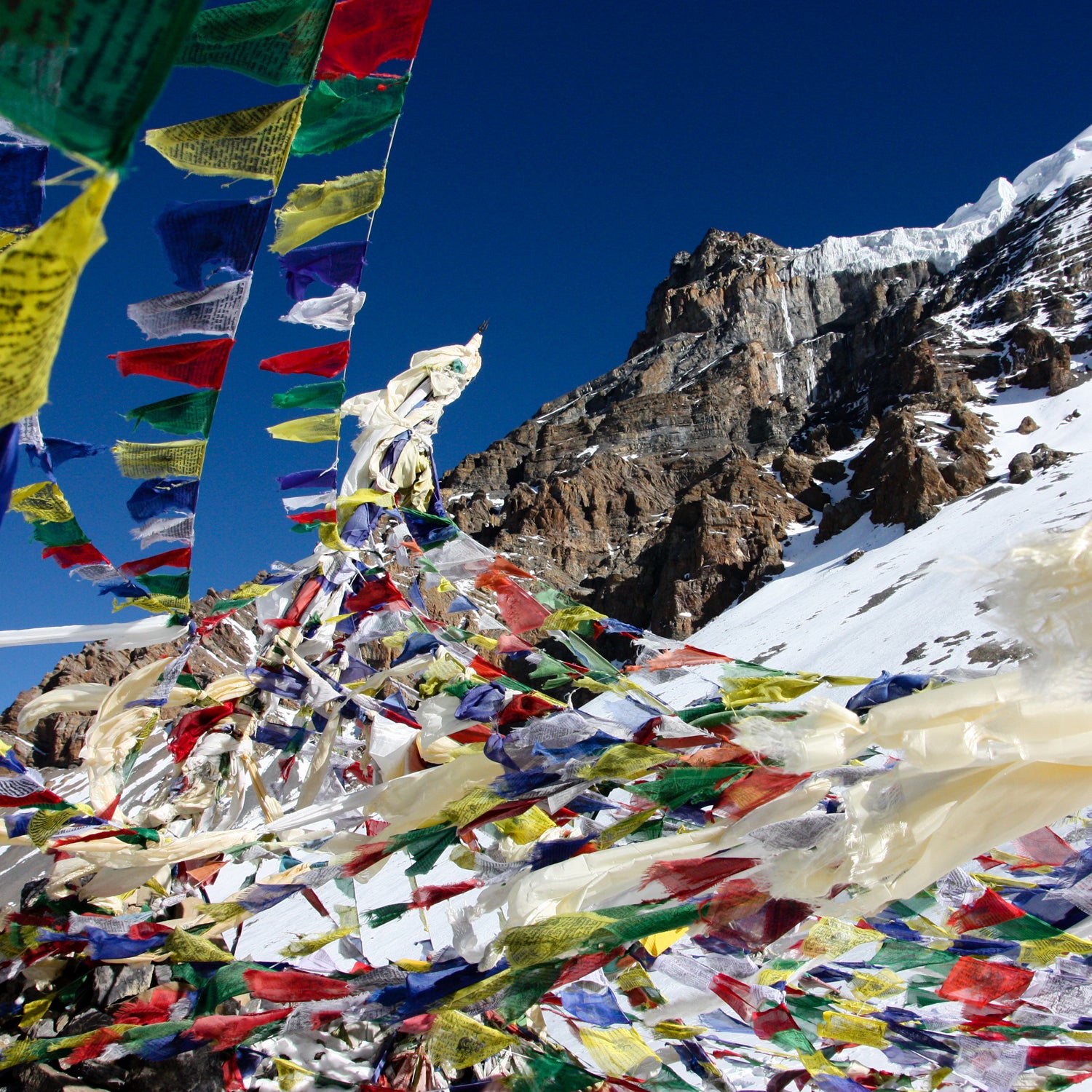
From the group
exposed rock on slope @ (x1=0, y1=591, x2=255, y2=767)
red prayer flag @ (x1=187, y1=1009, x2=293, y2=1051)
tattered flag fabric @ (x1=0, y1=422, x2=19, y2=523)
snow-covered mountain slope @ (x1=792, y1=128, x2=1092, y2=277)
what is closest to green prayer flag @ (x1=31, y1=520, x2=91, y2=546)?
red prayer flag @ (x1=187, y1=1009, x2=293, y2=1051)

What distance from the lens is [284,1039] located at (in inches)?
140

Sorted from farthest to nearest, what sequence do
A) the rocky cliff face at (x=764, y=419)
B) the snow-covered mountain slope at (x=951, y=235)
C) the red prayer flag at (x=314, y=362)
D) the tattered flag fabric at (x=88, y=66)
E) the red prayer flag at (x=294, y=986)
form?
the snow-covered mountain slope at (x=951, y=235) → the rocky cliff face at (x=764, y=419) → the red prayer flag at (x=314, y=362) → the red prayer flag at (x=294, y=986) → the tattered flag fabric at (x=88, y=66)

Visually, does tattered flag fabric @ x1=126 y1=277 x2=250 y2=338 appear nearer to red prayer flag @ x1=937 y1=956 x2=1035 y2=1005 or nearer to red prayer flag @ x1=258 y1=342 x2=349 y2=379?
red prayer flag @ x1=258 y1=342 x2=349 y2=379

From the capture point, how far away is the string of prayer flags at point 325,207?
3.23 meters

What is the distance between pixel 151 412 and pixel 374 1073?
3008mm

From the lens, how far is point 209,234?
2.50 meters

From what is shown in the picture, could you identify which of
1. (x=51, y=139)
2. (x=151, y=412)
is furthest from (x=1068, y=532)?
(x=151, y=412)

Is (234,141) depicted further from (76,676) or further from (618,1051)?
(76,676)

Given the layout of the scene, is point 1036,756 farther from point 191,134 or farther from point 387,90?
point 387,90

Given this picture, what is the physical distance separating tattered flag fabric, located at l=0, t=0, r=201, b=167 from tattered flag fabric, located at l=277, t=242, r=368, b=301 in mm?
2934

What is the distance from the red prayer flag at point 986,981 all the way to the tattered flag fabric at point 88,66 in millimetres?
3990

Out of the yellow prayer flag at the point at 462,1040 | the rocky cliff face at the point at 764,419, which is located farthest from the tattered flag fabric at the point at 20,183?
the rocky cliff face at the point at 764,419

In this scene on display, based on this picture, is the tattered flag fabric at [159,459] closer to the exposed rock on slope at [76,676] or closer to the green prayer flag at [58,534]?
the green prayer flag at [58,534]

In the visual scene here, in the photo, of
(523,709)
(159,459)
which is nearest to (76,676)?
(159,459)
